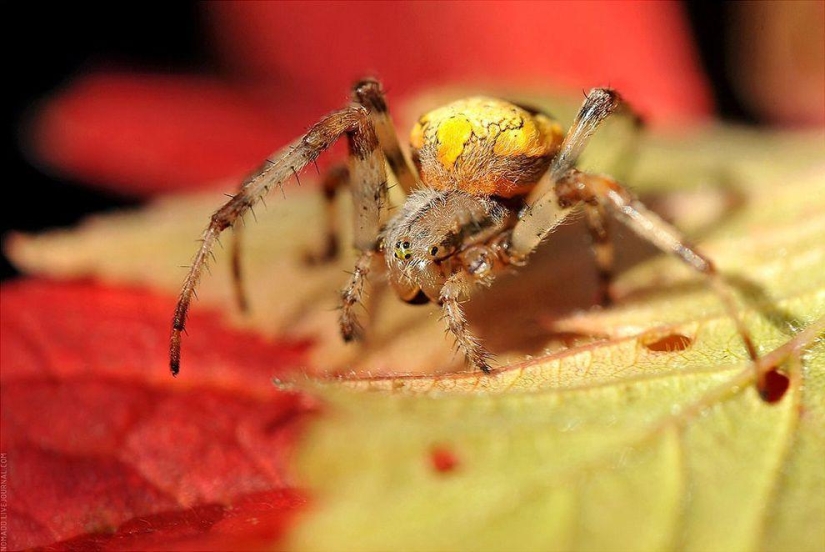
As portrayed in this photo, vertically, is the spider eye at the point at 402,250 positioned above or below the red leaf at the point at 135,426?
above

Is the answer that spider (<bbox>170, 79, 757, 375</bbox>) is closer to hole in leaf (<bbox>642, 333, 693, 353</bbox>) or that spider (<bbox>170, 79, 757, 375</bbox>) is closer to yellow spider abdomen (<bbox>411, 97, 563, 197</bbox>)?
yellow spider abdomen (<bbox>411, 97, 563, 197</bbox>)

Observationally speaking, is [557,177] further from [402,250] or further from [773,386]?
[773,386]

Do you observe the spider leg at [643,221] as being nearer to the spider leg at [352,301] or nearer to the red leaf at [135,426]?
the spider leg at [352,301]

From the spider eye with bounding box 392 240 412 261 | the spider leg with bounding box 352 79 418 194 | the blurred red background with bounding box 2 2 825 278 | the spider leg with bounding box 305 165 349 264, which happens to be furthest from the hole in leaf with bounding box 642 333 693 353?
the blurred red background with bounding box 2 2 825 278

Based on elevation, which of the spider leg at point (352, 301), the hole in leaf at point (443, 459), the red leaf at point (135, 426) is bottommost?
the red leaf at point (135, 426)

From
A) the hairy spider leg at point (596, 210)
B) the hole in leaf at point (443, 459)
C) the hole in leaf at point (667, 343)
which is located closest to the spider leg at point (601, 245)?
the hairy spider leg at point (596, 210)

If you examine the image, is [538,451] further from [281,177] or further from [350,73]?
[350,73]
